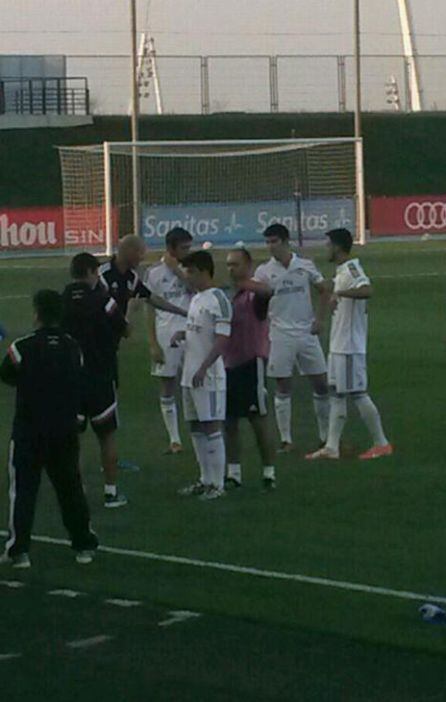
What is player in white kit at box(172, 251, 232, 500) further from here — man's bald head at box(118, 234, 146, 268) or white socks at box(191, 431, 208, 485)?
man's bald head at box(118, 234, 146, 268)

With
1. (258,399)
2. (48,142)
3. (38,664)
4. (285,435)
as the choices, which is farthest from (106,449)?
(48,142)

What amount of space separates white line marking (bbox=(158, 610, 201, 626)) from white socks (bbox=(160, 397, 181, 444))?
5.86m

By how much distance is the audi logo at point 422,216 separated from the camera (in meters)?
58.9

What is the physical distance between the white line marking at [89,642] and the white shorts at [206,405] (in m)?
3.87

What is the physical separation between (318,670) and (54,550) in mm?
3424

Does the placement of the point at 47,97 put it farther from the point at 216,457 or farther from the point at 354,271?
the point at 216,457

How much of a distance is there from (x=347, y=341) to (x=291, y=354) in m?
1.03

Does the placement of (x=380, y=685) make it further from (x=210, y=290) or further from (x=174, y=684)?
(x=210, y=290)

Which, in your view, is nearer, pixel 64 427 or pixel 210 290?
pixel 64 427

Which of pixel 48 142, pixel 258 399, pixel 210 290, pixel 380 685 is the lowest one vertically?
pixel 380 685

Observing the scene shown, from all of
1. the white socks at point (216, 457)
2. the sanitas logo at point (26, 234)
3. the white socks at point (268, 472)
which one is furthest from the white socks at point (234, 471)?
the sanitas logo at point (26, 234)

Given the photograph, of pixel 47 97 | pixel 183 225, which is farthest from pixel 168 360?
pixel 47 97

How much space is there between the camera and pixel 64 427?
33.6 ft

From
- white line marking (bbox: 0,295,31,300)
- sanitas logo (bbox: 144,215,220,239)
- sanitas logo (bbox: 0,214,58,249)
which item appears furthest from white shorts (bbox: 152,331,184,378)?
sanitas logo (bbox: 0,214,58,249)
